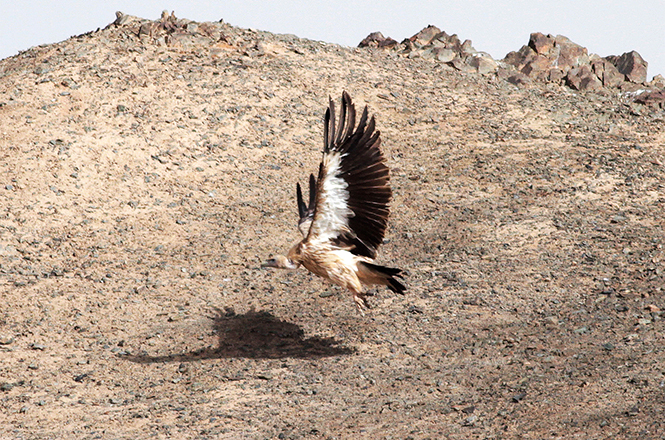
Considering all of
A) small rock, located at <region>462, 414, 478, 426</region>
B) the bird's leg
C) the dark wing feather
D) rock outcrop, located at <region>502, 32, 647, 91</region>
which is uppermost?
rock outcrop, located at <region>502, 32, 647, 91</region>

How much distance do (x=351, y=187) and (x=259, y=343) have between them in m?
2.02

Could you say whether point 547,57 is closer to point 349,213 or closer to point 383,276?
point 349,213

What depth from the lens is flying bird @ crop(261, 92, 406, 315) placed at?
728 cm

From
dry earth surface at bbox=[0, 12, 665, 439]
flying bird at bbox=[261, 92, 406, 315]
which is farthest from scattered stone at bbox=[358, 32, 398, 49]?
flying bird at bbox=[261, 92, 406, 315]

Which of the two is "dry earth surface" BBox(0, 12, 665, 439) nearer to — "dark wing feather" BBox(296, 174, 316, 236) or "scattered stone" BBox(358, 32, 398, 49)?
"scattered stone" BBox(358, 32, 398, 49)

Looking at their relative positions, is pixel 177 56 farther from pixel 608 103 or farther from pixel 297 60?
pixel 608 103

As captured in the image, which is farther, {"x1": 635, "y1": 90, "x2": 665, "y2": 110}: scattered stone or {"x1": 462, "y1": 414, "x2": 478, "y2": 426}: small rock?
{"x1": 635, "y1": 90, "x2": 665, "y2": 110}: scattered stone

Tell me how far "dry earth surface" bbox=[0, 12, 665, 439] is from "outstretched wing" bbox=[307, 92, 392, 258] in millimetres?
1181

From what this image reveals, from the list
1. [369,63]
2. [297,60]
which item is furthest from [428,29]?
[297,60]

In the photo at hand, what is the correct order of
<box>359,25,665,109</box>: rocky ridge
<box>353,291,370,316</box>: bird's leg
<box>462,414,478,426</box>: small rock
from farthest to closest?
<box>359,25,665,109</box>: rocky ridge
<box>353,291,370,316</box>: bird's leg
<box>462,414,478,426</box>: small rock

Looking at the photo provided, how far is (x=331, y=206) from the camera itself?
7.48 meters

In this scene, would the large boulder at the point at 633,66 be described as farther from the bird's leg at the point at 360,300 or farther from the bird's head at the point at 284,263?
the bird's head at the point at 284,263

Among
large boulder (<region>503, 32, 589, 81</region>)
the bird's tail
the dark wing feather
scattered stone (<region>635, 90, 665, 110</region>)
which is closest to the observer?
the bird's tail

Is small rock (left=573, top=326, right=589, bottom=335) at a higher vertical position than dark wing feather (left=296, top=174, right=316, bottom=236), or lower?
lower
